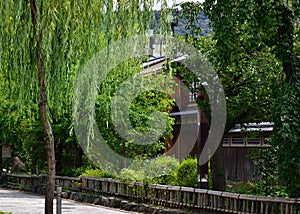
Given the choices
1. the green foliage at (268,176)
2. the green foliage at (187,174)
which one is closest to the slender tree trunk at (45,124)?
the green foliage at (268,176)

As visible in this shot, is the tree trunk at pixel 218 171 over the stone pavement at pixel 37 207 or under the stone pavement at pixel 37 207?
over

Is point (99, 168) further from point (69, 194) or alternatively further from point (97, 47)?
point (97, 47)

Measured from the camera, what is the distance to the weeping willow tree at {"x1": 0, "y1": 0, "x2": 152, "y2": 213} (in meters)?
11.2

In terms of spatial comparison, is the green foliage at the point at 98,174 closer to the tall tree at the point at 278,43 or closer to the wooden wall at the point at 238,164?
the wooden wall at the point at 238,164

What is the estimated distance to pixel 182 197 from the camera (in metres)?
18.3

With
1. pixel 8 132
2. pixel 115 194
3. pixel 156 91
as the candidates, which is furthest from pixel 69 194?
pixel 8 132

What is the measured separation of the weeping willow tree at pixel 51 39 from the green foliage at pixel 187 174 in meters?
8.45

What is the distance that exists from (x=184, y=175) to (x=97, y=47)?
9.65 metres

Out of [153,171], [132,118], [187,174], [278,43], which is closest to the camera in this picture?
[278,43]

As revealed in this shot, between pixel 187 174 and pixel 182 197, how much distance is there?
2347 millimetres

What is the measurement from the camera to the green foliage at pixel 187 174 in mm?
20094

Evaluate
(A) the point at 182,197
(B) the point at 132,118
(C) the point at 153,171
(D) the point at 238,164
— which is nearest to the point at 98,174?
(B) the point at 132,118

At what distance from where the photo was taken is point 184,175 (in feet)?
67.8

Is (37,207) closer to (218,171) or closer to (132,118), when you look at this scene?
(132,118)
